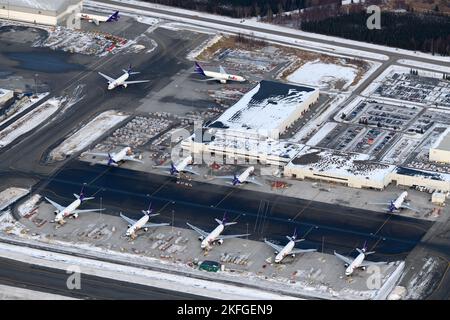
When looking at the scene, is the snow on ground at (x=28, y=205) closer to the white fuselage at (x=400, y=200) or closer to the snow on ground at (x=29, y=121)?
the snow on ground at (x=29, y=121)

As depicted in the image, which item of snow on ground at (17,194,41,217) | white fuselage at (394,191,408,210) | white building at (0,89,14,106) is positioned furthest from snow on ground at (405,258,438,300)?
white building at (0,89,14,106)

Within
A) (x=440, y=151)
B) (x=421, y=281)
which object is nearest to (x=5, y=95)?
(x=440, y=151)

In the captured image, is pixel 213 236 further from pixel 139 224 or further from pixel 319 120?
pixel 319 120

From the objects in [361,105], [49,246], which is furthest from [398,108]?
[49,246]

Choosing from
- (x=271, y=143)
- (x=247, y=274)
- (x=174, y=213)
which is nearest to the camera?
(x=247, y=274)

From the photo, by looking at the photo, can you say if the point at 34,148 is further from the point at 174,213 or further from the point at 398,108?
the point at 398,108

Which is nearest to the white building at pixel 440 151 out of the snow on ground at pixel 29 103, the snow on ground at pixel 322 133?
the snow on ground at pixel 322 133

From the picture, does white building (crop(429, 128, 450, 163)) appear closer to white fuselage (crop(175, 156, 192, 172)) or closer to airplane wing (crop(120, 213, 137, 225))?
white fuselage (crop(175, 156, 192, 172))
